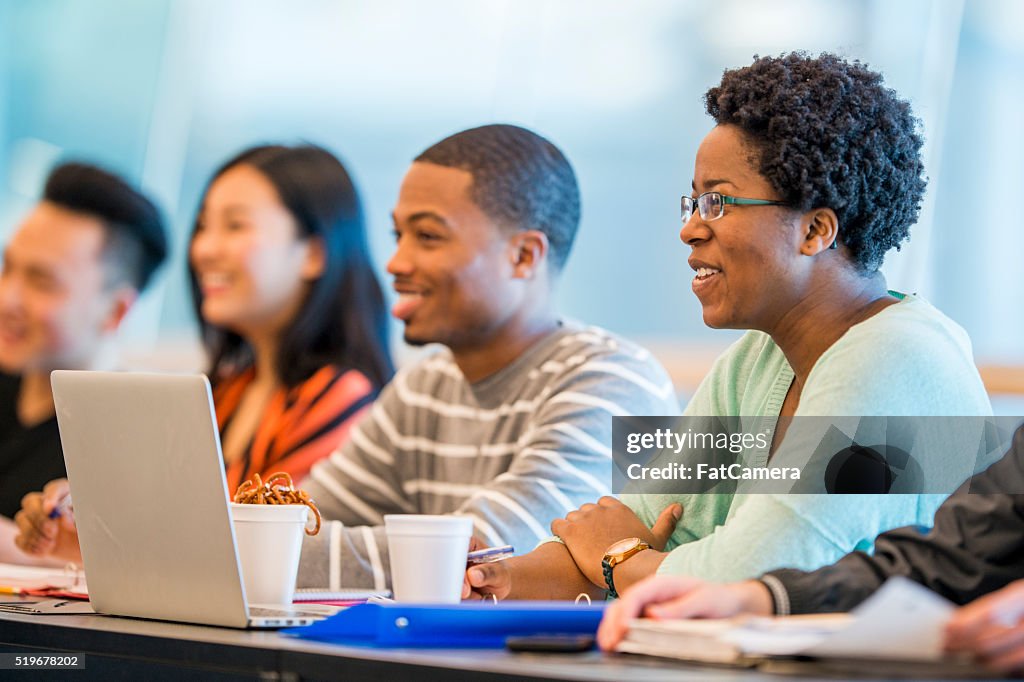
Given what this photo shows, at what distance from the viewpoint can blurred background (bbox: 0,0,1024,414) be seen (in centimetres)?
365

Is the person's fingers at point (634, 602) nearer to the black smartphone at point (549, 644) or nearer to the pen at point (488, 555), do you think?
the black smartphone at point (549, 644)

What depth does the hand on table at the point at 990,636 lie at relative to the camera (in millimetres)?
1006

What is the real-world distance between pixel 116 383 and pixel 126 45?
14.8 feet

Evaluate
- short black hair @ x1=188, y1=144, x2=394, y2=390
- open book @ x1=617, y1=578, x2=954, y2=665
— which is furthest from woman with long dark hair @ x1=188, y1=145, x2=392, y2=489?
open book @ x1=617, y1=578, x2=954, y2=665

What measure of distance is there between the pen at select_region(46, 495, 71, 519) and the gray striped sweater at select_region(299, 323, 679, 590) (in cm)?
48

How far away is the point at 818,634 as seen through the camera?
107 centimetres

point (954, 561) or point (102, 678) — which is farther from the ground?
point (954, 561)

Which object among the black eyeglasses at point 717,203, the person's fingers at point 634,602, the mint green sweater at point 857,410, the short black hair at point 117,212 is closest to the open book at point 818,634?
the person's fingers at point 634,602

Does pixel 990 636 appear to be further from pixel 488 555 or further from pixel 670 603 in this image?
pixel 488 555

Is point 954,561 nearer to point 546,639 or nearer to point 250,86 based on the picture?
point 546,639

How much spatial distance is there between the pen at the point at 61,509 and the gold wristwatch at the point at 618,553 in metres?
1.06

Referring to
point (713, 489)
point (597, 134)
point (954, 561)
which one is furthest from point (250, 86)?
point (954, 561)

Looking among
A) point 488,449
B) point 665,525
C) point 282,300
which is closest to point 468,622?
point 665,525

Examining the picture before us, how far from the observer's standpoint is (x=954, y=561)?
1312 mm
